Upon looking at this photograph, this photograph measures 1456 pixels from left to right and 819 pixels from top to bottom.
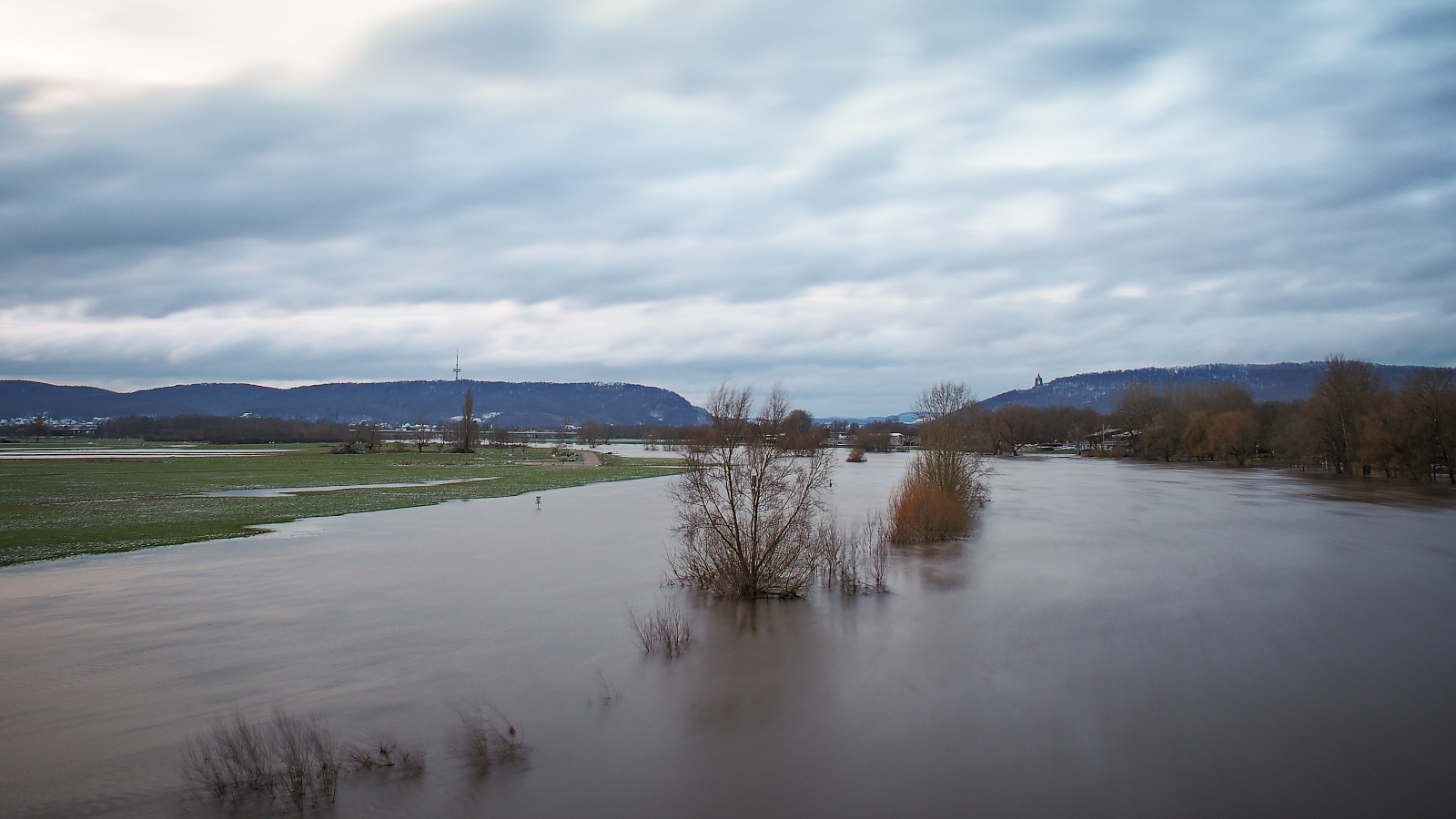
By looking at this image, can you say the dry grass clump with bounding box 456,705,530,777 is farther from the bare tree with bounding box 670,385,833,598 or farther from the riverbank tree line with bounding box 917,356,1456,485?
the riverbank tree line with bounding box 917,356,1456,485

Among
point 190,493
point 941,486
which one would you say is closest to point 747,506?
point 941,486

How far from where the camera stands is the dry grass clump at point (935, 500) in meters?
26.4

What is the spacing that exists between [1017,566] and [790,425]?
32.6 feet

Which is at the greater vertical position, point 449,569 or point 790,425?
point 790,425

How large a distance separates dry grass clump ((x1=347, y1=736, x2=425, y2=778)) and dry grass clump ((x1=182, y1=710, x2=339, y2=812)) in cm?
22

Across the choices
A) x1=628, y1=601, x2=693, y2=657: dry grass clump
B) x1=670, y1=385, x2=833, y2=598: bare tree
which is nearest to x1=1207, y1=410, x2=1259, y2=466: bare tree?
x1=670, y1=385, x2=833, y2=598: bare tree

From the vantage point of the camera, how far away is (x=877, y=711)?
10.2 meters

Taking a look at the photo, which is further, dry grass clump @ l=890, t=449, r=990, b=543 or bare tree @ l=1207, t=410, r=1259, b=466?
bare tree @ l=1207, t=410, r=1259, b=466

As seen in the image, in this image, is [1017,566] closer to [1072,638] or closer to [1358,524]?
[1072,638]

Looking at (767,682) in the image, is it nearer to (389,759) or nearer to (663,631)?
(663,631)

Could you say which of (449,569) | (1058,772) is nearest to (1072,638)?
(1058,772)

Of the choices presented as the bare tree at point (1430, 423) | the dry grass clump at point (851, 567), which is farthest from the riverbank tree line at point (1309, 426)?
the dry grass clump at point (851, 567)

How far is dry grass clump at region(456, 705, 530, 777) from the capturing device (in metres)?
8.38

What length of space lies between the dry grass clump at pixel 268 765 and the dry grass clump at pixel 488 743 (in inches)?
53.0
